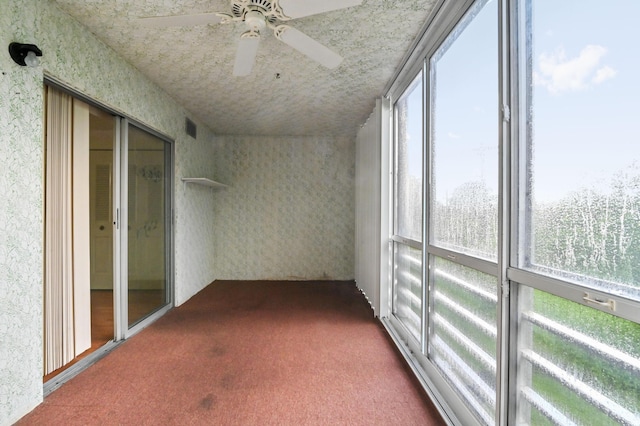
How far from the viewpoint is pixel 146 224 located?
3.32 m

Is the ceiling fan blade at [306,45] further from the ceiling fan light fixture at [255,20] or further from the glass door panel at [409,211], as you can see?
the glass door panel at [409,211]

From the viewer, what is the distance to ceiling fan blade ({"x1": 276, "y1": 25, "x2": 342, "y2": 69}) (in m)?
1.78

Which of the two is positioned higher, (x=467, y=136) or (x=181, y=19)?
(x=181, y=19)

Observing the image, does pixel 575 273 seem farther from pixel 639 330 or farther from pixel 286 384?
pixel 286 384

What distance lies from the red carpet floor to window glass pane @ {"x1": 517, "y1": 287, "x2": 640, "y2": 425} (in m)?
0.75

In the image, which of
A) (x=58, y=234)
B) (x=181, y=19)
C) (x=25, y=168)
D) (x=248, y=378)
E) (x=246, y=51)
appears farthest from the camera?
(x=58, y=234)

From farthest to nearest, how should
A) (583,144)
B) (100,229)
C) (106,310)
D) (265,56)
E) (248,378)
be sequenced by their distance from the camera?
1. (106,310)
2. (100,229)
3. (265,56)
4. (248,378)
5. (583,144)

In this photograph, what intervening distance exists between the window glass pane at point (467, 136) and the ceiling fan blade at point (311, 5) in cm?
70

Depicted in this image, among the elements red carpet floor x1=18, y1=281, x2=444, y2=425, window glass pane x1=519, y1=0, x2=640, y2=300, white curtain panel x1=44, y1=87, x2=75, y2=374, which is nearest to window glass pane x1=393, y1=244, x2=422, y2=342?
→ red carpet floor x1=18, y1=281, x2=444, y2=425

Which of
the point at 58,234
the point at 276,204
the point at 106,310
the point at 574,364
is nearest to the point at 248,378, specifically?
the point at 58,234

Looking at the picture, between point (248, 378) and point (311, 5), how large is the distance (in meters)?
2.34

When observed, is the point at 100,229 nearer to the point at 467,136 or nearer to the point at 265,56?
the point at 265,56

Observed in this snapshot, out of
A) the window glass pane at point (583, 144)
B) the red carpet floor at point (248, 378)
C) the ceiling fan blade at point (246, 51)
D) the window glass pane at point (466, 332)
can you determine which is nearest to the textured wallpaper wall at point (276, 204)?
the red carpet floor at point (248, 378)

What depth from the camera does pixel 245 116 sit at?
4.29 meters
